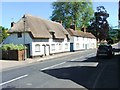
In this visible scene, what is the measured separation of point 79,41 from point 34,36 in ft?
112

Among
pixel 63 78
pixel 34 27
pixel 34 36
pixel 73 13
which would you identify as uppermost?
pixel 73 13

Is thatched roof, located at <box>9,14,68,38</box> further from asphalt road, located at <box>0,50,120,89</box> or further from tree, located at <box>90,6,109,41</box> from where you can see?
tree, located at <box>90,6,109,41</box>

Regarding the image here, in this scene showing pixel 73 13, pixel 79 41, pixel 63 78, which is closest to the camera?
pixel 63 78

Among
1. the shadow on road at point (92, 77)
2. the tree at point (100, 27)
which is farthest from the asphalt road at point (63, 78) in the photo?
the tree at point (100, 27)

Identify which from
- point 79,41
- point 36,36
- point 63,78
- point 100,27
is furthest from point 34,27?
point 100,27

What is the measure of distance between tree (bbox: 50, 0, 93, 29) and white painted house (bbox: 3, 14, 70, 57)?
101 feet

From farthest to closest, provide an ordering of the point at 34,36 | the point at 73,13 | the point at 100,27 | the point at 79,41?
the point at 100,27 → the point at 73,13 → the point at 79,41 → the point at 34,36

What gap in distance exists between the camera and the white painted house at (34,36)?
157 ft

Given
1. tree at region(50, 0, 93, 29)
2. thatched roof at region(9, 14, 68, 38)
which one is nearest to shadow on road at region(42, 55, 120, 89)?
thatched roof at region(9, 14, 68, 38)

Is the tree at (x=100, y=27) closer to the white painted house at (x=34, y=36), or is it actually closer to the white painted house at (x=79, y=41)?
the white painted house at (x=79, y=41)

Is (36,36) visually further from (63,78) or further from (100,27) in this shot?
(100,27)

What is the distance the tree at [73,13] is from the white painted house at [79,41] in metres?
4.77

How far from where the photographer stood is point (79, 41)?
80438 mm

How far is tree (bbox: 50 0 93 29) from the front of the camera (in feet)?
Result: 291
